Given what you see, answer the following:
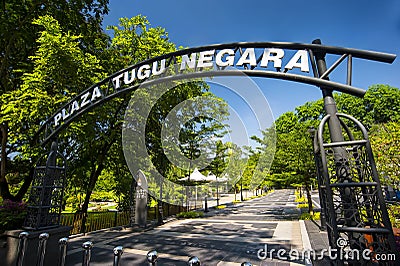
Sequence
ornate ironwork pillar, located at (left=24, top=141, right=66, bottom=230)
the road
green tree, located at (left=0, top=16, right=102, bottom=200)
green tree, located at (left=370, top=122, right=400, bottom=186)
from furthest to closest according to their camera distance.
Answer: green tree, located at (left=370, top=122, right=400, bottom=186) < green tree, located at (left=0, top=16, right=102, bottom=200) < the road < ornate ironwork pillar, located at (left=24, top=141, right=66, bottom=230)

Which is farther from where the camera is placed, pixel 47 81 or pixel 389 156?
pixel 389 156

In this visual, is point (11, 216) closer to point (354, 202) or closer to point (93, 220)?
point (93, 220)

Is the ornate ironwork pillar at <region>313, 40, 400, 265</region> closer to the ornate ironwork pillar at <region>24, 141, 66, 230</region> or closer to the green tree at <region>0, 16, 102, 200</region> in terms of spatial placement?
the ornate ironwork pillar at <region>24, 141, 66, 230</region>

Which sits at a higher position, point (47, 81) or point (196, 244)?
point (47, 81)

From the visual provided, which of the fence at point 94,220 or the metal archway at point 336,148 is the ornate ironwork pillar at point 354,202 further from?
the fence at point 94,220

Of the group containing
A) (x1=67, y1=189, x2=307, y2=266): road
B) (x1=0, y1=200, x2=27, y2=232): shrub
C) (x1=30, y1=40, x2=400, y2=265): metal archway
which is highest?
(x1=30, y1=40, x2=400, y2=265): metal archway

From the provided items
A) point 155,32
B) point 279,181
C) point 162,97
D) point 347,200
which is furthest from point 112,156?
point 347,200

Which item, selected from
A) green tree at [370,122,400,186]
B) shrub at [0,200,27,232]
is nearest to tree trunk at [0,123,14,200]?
shrub at [0,200,27,232]

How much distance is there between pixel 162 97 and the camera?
36.5ft

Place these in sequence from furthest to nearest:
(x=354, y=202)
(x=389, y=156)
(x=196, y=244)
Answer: (x=389, y=156) → (x=196, y=244) → (x=354, y=202)

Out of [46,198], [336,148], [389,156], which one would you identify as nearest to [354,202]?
[336,148]

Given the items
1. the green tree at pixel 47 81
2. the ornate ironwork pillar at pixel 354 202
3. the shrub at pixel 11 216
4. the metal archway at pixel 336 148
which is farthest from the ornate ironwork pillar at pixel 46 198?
the ornate ironwork pillar at pixel 354 202

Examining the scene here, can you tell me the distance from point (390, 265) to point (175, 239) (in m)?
6.95

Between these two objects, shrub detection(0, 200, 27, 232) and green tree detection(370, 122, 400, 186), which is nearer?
shrub detection(0, 200, 27, 232)
